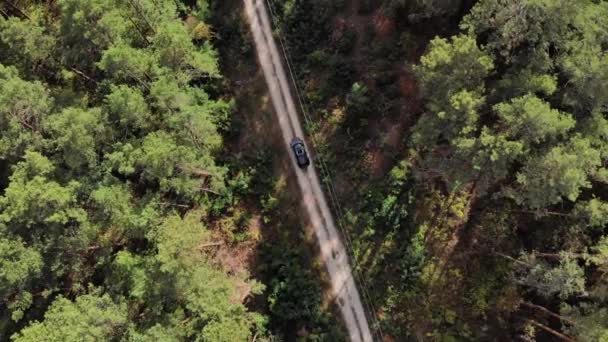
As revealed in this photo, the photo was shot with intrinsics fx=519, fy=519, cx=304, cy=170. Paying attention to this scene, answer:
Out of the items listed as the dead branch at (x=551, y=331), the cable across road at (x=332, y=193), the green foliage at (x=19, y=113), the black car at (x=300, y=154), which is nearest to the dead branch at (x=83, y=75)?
the green foliage at (x=19, y=113)

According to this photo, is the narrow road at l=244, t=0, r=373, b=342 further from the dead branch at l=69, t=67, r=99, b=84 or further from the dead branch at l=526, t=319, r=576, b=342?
the dead branch at l=69, t=67, r=99, b=84

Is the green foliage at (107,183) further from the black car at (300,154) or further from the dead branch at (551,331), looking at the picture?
the dead branch at (551,331)

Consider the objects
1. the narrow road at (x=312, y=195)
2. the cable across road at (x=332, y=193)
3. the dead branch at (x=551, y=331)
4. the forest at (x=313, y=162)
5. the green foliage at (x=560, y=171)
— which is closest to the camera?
the green foliage at (x=560, y=171)

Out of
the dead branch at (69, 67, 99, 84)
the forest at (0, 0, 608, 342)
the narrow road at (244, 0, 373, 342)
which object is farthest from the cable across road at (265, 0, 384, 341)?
the dead branch at (69, 67, 99, 84)

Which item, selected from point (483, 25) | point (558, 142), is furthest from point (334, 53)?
point (558, 142)

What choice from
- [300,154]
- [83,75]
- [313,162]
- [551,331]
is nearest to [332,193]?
[313,162]

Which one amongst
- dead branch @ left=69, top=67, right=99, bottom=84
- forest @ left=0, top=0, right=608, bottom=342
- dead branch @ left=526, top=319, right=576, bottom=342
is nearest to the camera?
forest @ left=0, top=0, right=608, bottom=342
